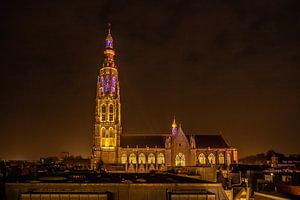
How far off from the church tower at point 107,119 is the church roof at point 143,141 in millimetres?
5054

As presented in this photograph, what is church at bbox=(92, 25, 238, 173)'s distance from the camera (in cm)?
13262

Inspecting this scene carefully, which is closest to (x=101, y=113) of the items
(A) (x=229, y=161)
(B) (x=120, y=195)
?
(A) (x=229, y=161)

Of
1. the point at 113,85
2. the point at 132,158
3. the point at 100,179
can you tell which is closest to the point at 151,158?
the point at 132,158

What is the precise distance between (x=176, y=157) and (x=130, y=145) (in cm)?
1640

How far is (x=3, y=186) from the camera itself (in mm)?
39312

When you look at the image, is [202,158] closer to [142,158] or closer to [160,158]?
[160,158]

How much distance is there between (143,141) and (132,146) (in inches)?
214

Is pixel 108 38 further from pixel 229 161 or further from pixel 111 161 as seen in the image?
pixel 229 161

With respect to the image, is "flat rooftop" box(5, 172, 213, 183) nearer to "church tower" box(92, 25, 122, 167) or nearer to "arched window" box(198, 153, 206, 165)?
"church tower" box(92, 25, 122, 167)

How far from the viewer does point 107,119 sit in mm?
134125

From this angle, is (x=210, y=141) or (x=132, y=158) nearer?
(x=132, y=158)

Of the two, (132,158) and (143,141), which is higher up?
(143,141)

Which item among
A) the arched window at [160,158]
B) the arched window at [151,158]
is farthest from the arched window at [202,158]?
the arched window at [151,158]

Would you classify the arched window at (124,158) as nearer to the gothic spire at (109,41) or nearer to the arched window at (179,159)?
the arched window at (179,159)
